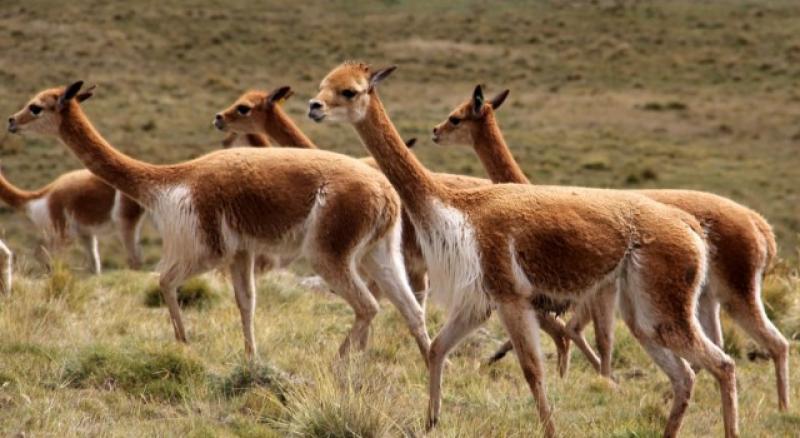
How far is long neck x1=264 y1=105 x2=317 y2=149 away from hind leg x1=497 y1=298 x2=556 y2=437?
16.9ft

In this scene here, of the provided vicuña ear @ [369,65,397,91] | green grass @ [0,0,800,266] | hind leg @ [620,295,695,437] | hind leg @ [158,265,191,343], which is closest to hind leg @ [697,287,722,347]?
hind leg @ [620,295,695,437]

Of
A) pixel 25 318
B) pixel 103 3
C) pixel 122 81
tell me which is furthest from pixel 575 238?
pixel 103 3

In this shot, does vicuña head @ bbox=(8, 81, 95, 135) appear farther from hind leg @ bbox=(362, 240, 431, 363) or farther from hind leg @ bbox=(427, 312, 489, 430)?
hind leg @ bbox=(427, 312, 489, 430)

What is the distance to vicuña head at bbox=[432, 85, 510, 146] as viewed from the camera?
348 inches

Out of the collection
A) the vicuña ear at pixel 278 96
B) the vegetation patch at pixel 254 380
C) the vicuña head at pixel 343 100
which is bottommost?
the vegetation patch at pixel 254 380

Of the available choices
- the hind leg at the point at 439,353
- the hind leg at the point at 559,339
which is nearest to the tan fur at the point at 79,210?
the hind leg at the point at 559,339

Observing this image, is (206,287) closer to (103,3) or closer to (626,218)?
(626,218)

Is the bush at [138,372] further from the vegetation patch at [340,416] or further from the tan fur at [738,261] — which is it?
the tan fur at [738,261]

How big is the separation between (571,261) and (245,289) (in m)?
2.91

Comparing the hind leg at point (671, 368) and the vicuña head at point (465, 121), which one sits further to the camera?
the vicuña head at point (465, 121)

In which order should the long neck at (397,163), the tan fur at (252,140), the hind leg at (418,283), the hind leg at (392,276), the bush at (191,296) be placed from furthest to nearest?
1. the tan fur at (252,140)
2. the bush at (191,296)
3. the hind leg at (418,283)
4. the hind leg at (392,276)
5. the long neck at (397,163)

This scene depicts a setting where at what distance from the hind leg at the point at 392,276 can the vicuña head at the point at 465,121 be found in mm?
1561

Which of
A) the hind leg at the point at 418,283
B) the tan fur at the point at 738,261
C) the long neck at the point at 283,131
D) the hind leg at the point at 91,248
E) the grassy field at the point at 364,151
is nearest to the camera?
the grassy field at the point at 364,151

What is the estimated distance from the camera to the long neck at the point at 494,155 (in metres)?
8.61
